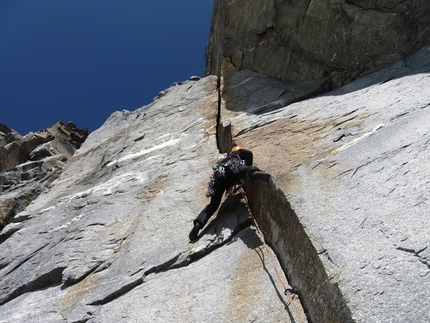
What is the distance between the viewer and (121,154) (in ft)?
42.5

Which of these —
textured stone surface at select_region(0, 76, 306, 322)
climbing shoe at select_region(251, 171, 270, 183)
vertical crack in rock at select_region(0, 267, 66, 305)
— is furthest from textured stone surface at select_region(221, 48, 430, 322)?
vertical crack in rock at select_region(0, 267, 66, 305)

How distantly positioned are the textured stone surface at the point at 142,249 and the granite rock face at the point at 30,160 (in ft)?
5.90

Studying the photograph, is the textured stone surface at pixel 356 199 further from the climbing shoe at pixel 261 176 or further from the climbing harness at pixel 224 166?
the climbing harness at pixel 224 166

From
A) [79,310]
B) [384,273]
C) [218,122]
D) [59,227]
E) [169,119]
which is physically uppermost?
[169,119]

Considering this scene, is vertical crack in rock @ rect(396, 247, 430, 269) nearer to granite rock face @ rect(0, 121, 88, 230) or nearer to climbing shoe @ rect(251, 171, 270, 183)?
climbing shoe @ rect(251, 171, 270, 183)

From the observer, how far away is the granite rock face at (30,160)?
565 inches

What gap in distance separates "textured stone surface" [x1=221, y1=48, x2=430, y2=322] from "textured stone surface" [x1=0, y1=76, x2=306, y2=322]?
1.83 feet

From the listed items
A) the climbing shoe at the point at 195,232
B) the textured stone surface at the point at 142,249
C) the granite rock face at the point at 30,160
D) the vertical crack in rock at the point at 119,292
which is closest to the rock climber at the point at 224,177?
the climbing shoe at the point at 195,232

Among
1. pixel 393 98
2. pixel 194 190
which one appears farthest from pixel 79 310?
pixel 393 98

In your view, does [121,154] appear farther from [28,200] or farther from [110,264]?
[110,264]

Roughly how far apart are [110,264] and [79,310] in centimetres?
102

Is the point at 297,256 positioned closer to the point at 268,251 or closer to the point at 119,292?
the point at 268,251

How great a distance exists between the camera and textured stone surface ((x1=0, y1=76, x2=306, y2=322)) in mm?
6074

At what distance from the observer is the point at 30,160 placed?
19438mm
